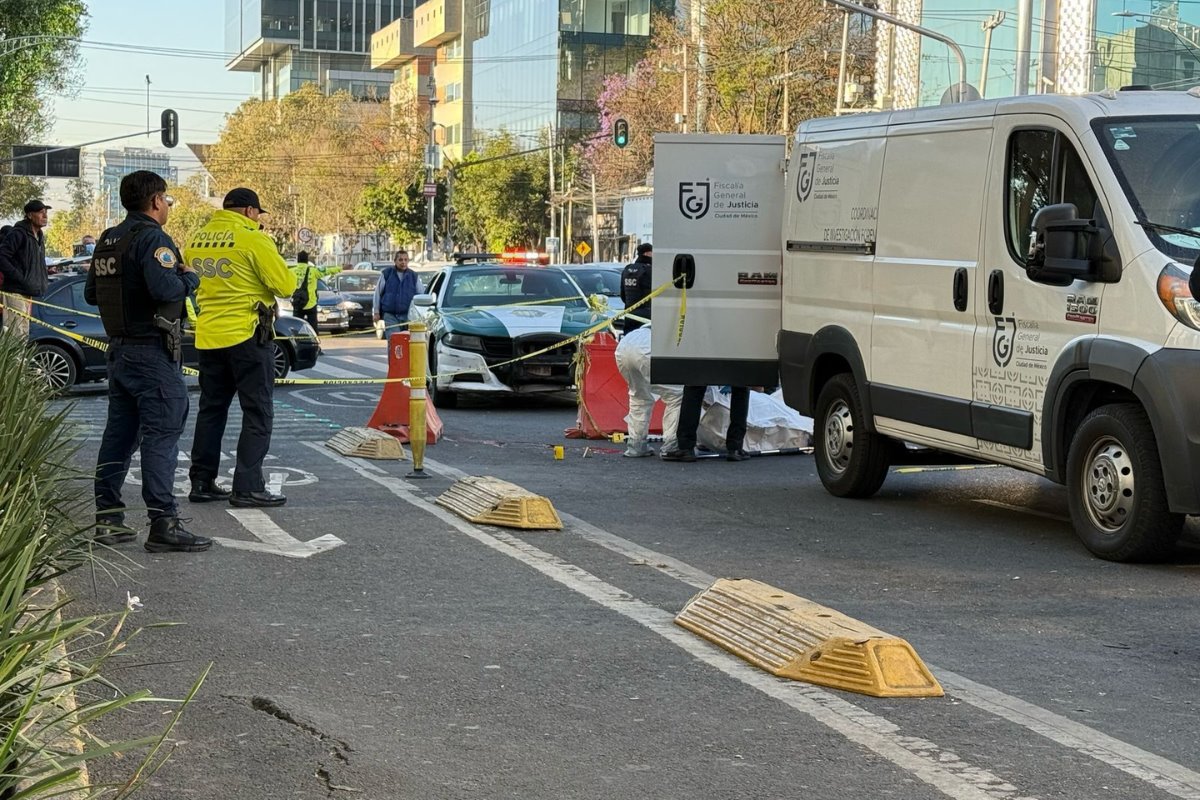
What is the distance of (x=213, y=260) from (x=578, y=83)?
284 ft

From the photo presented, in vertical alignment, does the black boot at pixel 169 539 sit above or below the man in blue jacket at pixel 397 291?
below

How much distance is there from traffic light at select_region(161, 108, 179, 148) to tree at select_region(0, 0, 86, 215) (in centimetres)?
397

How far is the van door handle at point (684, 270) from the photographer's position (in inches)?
488

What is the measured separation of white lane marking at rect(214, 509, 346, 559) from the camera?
8797mm

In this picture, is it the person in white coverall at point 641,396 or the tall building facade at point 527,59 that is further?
the tall building facade at point 527,59

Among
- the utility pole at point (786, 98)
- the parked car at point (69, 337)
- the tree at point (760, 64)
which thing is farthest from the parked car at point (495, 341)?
the tree at point (760, 64)

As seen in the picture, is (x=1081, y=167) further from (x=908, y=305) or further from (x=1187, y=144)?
(x=908, y=305)

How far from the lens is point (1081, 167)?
891 centimetres

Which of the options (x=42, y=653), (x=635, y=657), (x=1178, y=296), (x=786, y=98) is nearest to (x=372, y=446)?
(x=1178, y=296)

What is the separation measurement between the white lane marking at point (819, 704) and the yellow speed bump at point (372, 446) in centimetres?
460

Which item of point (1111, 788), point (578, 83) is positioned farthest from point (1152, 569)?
point (578, 83)

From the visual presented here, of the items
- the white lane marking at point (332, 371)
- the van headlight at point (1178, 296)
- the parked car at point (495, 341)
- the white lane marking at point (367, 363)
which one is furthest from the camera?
the white lane marking at point (367, 363)

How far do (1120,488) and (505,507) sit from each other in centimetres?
334

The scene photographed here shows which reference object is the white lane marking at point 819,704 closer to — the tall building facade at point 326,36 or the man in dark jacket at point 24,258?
the man in dark jacket at point 24,258
